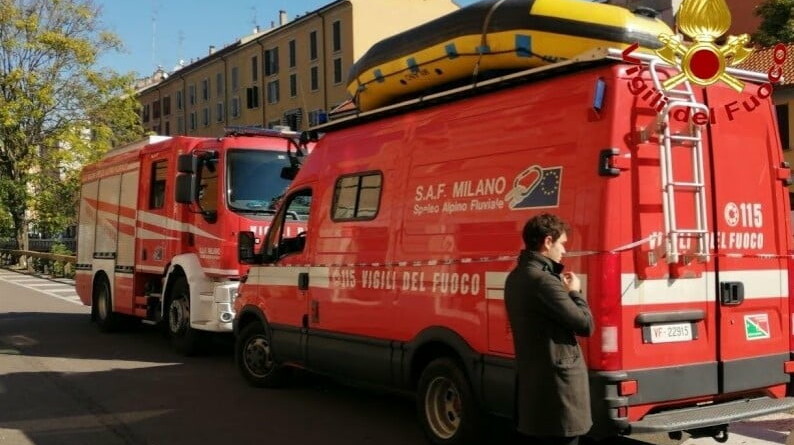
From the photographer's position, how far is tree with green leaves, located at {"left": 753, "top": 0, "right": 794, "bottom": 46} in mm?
26875

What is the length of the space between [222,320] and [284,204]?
8.45 ft

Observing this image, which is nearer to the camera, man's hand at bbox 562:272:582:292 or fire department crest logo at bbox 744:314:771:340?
man's hand at bbox 562:272:582:292

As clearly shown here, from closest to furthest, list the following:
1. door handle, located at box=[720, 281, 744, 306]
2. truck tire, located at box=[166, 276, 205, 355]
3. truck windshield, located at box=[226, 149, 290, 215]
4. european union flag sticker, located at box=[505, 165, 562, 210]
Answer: european union flag sticker, located at box=[505, 165, 562, 210]
door handle, located at box=[720, 281, 744, 306]
truck windshield, located at box=[226, 149, 290, 215]
truck tire, located at box=[166, 276, 205, 355]

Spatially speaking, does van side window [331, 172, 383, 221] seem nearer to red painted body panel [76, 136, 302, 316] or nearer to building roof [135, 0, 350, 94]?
red painted body panel [76, 136, 302, 316]

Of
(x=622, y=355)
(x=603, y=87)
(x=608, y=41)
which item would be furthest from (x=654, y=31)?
(x=622, y=355)

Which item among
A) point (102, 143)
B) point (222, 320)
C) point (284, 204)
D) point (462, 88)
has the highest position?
point (102, 143)

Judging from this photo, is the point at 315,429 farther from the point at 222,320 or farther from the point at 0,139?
the point at 0,139

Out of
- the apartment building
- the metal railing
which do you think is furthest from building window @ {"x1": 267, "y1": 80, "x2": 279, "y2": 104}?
the metal railing

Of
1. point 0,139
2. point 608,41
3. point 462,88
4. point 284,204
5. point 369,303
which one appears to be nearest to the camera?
point 608,41

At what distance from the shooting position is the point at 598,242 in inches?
177

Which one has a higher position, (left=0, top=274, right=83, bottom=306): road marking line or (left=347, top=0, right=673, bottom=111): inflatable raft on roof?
(left=347, top=0, right=673, bottom=111): inflatable raft on roof

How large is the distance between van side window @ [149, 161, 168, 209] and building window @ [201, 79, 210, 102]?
59.3 meters

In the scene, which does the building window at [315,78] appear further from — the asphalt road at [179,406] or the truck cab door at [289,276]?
the truck cab door at [289,276]

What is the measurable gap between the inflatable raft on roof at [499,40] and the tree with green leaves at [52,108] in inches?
1295
